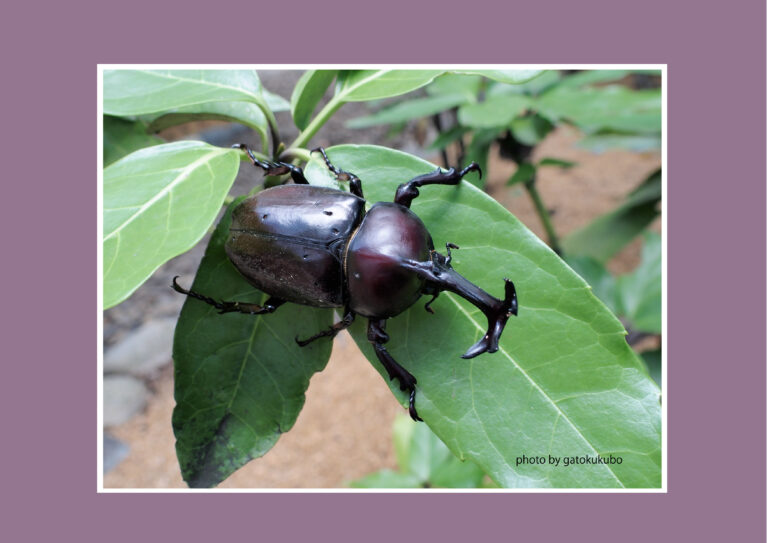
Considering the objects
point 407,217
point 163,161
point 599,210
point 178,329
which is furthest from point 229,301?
point 599,210

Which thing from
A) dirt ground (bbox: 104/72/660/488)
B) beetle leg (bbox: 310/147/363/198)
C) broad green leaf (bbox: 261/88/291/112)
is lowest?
dirt ground (bbox: 104/72/660/488)

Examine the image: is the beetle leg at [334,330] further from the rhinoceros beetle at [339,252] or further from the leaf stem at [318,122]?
the leaf stem at [318,122]

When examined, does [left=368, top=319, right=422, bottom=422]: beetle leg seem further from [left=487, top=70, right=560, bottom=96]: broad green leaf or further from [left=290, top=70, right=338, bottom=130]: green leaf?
[left=487, top=70, right=560, bottom=96]: broad green leaf

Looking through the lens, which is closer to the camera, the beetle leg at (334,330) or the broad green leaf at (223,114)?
Result: the beetle leg at (334,330)

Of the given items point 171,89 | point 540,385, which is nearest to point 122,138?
point 171,89

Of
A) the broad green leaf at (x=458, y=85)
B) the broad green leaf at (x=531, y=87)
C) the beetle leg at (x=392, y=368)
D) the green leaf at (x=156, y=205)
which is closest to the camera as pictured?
the green leaf at (x=156, y=205)

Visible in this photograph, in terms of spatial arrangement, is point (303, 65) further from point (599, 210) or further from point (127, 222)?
point (599, 210)

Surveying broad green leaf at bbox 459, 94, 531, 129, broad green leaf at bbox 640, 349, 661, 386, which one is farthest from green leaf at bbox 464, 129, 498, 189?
broad green leaf at bbox 640, 349, 661, 386

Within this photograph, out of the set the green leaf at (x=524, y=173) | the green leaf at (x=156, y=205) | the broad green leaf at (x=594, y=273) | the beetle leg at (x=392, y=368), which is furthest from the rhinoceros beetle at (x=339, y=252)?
the broad green leaf at (x=594, y=273)
